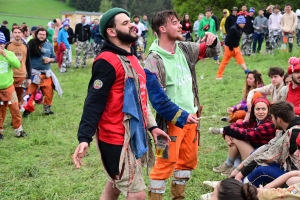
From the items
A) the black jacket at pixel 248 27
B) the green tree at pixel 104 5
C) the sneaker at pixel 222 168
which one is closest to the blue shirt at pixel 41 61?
the sneaker at pixel 222 168

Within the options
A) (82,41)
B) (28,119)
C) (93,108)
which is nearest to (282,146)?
(93,108)

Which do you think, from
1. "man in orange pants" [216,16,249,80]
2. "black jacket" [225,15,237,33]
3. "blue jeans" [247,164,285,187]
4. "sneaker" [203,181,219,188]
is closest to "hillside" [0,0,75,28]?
"black jacket" [225,15,237,33]

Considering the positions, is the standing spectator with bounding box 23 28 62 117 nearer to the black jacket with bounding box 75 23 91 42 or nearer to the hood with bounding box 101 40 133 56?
the hood with bounding box 101 40 133 56

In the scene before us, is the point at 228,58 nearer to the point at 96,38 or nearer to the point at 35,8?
the point at 96,38

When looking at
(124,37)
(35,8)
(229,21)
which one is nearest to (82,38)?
(229,21)

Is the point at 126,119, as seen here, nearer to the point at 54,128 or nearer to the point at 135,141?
the point at 135,141

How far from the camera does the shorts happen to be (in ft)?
10.1

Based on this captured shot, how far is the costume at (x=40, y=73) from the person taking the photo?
870 cm

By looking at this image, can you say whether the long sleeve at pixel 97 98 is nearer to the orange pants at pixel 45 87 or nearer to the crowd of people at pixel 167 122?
the crowd of people at pixel 167 122

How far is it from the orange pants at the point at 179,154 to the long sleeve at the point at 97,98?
1.07 m

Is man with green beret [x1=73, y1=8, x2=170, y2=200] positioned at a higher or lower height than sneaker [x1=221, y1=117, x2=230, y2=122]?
higher

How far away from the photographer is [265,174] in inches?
172

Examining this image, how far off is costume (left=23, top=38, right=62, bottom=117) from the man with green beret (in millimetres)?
5805

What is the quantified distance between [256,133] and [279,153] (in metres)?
0.72
